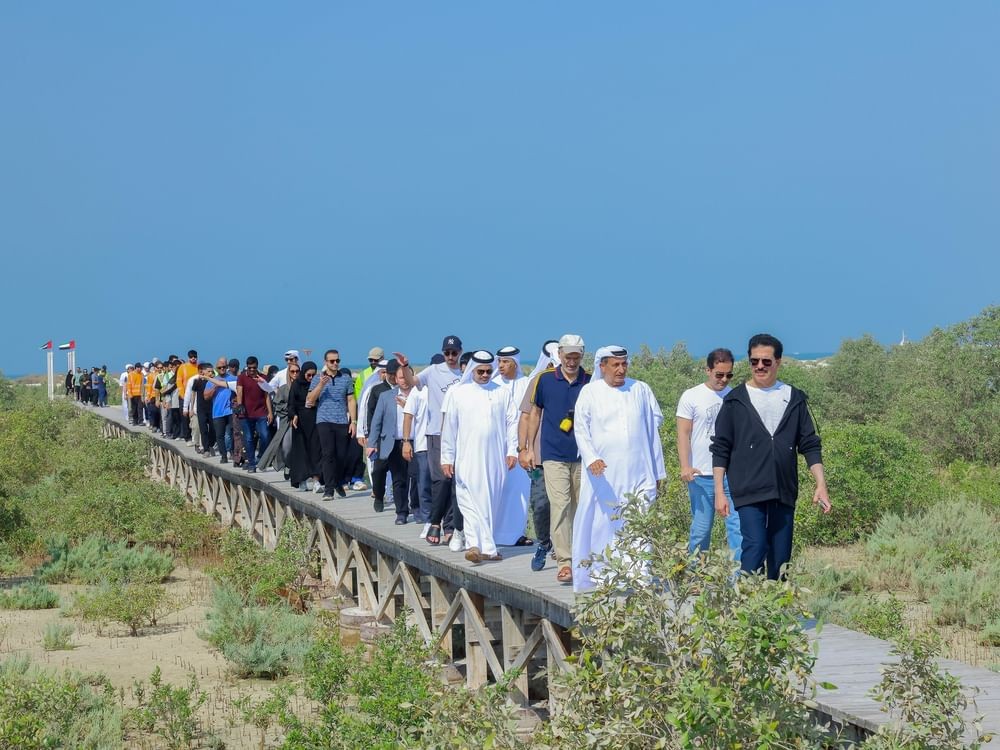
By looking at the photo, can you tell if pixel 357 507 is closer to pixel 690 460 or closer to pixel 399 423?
pixel 399 423

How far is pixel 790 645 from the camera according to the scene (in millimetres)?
4688

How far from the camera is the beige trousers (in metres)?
9.52

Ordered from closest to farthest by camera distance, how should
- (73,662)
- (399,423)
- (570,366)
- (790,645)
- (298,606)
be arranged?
(790,645) → (570,366) → (73,662) → (399,423) → (298,606)

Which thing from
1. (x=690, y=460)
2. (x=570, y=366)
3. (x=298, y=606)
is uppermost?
(x=570, y=366)

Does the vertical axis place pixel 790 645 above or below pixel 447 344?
below

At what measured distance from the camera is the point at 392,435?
13.3 meters

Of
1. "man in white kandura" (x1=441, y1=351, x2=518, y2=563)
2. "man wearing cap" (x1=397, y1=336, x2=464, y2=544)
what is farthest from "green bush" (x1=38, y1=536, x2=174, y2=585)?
"man in white kandura" (x1=441, y1=351, x2=518, y2=563)

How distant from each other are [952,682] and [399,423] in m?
9.04

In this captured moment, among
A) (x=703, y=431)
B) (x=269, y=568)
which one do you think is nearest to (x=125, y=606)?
(x=269, y=568)

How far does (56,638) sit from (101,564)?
5.06 m

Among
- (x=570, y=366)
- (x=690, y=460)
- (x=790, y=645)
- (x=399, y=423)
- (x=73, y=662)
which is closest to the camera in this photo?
(x=790, y=645)

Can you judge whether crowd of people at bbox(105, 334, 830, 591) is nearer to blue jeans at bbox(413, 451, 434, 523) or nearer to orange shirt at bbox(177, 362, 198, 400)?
blue jeans at bbox(413, 451, 434, 523)

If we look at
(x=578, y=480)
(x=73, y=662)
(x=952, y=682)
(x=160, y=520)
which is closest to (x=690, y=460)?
(x=578, y=480)

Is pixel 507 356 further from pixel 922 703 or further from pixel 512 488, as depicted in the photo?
→ pixel 922 703
